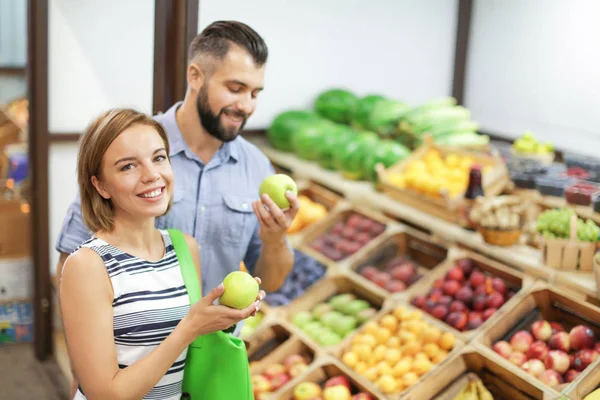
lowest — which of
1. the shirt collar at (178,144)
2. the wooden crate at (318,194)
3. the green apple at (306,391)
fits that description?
the green apple at (306,391)

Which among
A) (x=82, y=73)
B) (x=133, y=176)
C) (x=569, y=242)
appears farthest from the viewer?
(x=82, y=73)

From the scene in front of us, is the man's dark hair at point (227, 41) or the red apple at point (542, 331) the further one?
the red apple at point (542, 331)

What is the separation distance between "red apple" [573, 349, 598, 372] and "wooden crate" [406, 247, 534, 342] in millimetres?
346

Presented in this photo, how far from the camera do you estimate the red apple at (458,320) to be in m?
2.95

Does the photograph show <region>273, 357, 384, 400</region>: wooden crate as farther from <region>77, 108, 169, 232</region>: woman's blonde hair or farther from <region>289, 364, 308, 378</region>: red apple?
<region>77, 108, 169, 232</region>: woman's blonde hair

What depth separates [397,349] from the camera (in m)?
2.96

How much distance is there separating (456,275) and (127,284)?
190 cm

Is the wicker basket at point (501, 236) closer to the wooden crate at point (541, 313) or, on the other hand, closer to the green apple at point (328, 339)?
the wooden crate at point (541, 313)

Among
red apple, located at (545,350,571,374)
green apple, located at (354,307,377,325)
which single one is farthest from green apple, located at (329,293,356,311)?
red apple, located at (545,350,571,374)

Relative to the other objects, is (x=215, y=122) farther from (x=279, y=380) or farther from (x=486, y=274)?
(x=486, y=274)

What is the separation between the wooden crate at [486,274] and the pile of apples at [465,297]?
0.02 meters

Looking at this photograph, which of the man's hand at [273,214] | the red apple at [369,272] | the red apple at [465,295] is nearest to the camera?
A: the man's hand at [273,214]

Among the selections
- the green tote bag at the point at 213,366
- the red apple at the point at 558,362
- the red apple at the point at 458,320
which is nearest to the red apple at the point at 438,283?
the red apple at the point at 458,320

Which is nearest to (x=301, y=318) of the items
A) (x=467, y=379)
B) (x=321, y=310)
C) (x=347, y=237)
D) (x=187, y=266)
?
A: (x=321, y=310)
